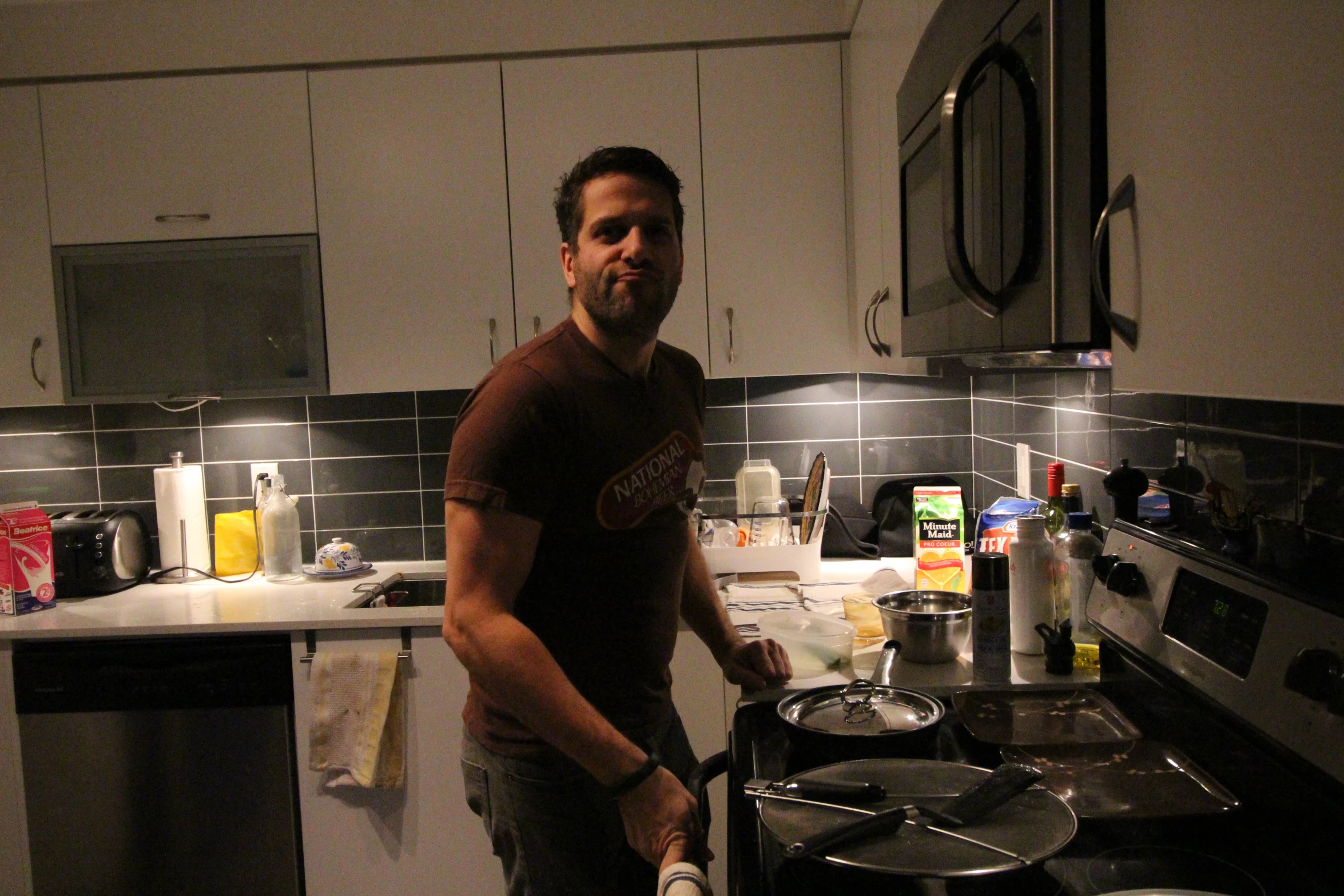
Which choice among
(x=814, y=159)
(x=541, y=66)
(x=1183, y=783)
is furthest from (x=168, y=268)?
(x=1183, y=783)

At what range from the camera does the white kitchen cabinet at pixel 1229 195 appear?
562 mm

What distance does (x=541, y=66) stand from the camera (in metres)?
2.48

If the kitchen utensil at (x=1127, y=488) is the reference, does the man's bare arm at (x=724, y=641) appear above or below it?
below

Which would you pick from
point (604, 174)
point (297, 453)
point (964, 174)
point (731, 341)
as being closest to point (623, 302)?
point (604, 174)

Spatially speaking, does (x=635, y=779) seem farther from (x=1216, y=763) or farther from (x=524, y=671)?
(x=1216, y=763)

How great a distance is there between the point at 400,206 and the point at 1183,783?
84.3 inches

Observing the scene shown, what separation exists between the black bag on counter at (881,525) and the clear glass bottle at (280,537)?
1.42 metres

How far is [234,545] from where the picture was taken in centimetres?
275

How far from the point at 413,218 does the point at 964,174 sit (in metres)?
1.69

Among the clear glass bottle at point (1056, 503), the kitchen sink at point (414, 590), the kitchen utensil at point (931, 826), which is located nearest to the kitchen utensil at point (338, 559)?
the kitchen sink at point (414, 590)

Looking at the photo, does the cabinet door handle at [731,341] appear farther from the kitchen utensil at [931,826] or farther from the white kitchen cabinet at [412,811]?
the kitchen utensil at [931,826]

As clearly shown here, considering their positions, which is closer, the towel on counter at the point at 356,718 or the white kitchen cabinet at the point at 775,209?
the towel on counter at the point at 356,718

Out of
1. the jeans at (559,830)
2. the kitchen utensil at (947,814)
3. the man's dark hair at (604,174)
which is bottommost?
the jeans at (559,830)

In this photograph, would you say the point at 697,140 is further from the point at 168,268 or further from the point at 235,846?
the point at 235,846
